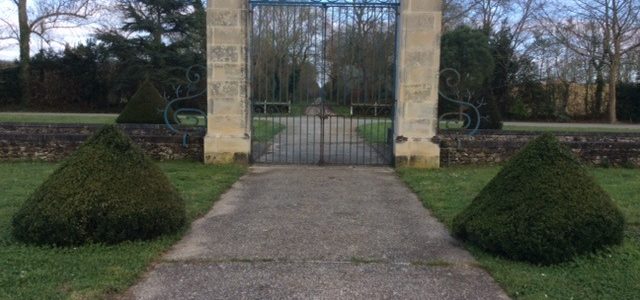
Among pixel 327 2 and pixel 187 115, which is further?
pixel 187 115

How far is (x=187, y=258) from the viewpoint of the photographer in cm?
→ 444

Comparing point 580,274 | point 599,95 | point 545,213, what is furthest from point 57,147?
point 599,95

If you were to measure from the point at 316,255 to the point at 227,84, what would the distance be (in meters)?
5.90

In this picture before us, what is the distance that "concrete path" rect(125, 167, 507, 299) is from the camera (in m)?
3.78

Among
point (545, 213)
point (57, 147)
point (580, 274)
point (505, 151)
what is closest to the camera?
point (580, 274)

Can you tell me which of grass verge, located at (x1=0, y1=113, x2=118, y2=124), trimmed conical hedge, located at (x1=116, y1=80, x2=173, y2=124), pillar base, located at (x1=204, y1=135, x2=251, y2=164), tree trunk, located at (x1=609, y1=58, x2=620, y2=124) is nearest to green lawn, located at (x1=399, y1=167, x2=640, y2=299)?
pillar base, located at (x1=204, y1=135, x2=251, y2=164)

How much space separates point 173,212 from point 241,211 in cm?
136

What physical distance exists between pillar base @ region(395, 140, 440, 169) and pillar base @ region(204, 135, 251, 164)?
2797 mm

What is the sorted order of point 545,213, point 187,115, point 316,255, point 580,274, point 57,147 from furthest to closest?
point 187,115
point 57,147
point 316,255
point 545,213
point 580,274

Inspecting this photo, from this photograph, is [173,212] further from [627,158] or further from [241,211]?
[627,158]

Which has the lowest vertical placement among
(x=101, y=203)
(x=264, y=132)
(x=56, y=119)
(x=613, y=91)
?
(x=101, y=203)

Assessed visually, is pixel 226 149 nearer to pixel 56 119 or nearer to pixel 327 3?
pixel 327 3

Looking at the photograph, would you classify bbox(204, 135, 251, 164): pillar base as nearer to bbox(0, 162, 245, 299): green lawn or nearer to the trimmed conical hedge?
bbox(0, 162, 245, 299): green lawn

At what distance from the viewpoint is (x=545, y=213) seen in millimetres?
4371
